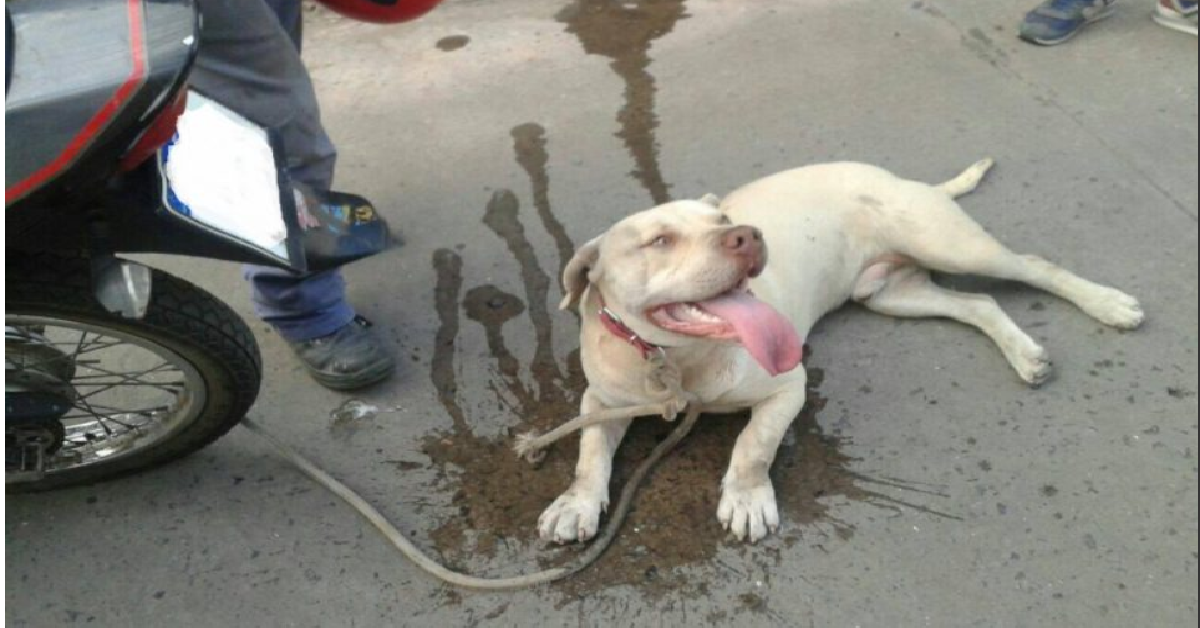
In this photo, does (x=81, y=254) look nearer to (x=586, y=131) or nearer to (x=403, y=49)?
(x=586, y=131)

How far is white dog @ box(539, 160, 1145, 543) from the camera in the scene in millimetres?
2107

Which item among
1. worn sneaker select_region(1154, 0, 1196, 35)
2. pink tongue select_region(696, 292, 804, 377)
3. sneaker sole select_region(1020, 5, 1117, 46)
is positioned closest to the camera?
Answer: pink tongue select_region(696, 292, 804, 377)

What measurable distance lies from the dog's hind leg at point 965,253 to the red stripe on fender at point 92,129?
6.95ft

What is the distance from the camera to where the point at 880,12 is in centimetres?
457

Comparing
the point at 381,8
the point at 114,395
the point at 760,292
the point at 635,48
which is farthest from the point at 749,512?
the point at 635,48

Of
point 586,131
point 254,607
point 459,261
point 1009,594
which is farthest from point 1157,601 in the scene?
point 586,131

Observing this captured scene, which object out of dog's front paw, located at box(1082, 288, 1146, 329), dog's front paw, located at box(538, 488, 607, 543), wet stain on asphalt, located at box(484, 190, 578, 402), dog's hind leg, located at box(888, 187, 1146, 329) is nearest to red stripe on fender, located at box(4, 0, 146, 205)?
dog's front paw, located at box(538, 488, 607, 543)

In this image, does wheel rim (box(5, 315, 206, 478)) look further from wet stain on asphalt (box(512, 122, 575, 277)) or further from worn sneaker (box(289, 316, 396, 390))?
wet stain on asphalt (box(512, 122, 575, 277))

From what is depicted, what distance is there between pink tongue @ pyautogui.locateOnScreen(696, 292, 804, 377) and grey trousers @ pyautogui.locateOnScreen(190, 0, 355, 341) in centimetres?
121

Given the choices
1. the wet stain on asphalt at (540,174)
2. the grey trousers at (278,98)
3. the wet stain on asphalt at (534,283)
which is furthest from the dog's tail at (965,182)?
the grey trousers at (278,98)

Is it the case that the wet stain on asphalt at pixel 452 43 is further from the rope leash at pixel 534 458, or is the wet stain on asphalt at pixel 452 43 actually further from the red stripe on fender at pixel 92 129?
the red stripe on fender at pixel 92 129

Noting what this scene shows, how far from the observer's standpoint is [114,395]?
2.72 m

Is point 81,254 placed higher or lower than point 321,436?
higher

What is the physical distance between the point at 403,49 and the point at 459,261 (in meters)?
1.87
